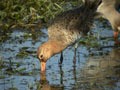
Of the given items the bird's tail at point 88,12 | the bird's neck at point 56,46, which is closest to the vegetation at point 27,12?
the bird's tail at point 88,12

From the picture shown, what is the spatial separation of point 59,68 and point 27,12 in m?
3.55

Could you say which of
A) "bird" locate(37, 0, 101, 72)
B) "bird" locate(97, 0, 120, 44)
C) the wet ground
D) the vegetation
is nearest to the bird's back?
"bird" locate(37, 0, 101, 72)

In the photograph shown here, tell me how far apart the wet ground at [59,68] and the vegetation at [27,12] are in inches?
25.3

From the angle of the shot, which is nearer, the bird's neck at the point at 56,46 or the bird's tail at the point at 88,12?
the bird's neck at the point at 56,46

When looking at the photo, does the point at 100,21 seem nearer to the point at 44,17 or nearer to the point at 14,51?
the point at 44,17

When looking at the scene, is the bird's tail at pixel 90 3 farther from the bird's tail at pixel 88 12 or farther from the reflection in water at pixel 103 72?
the reflection in water at pixel 103 72

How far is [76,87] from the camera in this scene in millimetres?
6477

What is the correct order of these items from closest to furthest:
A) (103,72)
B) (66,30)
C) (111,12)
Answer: (103,72), (66,30), (111,12)

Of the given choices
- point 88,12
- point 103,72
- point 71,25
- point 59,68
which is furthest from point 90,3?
point 103,72

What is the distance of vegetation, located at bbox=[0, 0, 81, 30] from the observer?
10453mm

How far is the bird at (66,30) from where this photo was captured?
752 cm

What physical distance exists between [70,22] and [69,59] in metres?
0.81

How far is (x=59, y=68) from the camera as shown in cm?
770

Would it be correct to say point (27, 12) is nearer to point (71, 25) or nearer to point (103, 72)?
point (71, 25)
